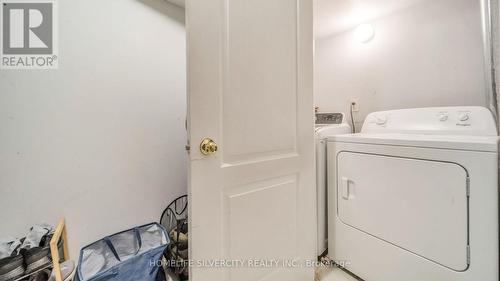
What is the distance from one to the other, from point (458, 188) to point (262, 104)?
3.39 ft

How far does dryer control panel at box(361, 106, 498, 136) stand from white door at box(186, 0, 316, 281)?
2.55 ft

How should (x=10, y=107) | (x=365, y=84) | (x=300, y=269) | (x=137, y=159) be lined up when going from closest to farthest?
(x=10, y=107)
(x=300, y=269)
(x=137, y=159)
(x=365, y=84)

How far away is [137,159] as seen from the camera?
4.51ft

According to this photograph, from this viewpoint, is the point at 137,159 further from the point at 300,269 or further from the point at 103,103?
the point at 300,269

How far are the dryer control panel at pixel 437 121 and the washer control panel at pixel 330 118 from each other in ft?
0.80

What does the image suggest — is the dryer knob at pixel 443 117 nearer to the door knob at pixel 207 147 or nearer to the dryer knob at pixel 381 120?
the dryer knob at pixel 381 120

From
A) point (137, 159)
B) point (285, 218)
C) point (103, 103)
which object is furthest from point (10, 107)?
point (285, 218)

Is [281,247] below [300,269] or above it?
above

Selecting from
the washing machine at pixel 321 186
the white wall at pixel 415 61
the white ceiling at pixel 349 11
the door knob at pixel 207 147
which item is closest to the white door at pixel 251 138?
the door knob at pixel 207 147

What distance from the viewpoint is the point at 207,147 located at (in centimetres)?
83

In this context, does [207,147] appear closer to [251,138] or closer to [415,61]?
[251,138]

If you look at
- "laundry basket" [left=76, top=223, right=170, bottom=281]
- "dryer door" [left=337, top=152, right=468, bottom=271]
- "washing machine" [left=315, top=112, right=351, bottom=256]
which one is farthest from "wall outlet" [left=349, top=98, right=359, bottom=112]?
"laundry basket" [left=76, top=223, right=170, bottom=281]

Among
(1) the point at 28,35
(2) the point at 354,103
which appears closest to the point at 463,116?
(2) the point at 354,103

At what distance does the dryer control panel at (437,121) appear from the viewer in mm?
1169
